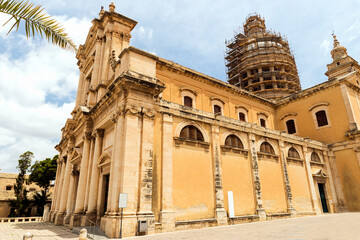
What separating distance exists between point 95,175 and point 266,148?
12.9m

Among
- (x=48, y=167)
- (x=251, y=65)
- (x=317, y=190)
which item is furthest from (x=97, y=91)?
(x=48, y=167)

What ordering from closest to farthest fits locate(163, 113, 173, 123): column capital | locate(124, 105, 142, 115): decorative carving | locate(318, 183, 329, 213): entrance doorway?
locate(124, 105, 142, 115): decorative carving, locate(163, 113, 173, 123): column capital, locate(318, 183, 329, 213): entrance doorway

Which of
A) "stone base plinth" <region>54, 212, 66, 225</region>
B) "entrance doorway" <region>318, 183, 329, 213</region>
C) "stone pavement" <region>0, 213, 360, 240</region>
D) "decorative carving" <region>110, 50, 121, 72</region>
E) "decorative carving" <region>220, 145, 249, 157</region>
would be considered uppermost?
"decorative carving" <region>110, 50, 121, 72</region>

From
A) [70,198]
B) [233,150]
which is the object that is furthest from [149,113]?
[70,198]

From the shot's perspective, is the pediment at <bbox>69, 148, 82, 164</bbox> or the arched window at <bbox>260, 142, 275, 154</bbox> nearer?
the pediment at <bbox>69, 148, 82, 164</bbox>

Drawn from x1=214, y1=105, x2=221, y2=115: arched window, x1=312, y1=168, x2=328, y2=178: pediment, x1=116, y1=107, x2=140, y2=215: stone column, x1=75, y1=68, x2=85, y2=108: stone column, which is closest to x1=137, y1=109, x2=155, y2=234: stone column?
x1=116, y1=107, x2=140, y2=215: stone column

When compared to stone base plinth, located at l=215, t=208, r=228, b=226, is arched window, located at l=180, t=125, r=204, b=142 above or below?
above

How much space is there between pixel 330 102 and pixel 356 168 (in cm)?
671

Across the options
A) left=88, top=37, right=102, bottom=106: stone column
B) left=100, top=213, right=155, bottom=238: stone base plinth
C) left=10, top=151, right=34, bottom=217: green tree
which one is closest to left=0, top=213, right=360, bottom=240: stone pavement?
left=100, top=213, right=155, bottom=238: stone base plinth

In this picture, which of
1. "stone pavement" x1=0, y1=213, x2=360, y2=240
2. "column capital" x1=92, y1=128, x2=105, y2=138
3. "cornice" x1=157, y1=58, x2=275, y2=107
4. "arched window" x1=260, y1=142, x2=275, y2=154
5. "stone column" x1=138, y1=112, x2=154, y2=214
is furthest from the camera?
"arched window" x1=260, y1=142, x2=275, y2=154

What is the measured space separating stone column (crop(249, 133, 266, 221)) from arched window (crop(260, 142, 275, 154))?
1.24m

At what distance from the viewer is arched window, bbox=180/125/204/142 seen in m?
14.6

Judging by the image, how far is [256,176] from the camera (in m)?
16.9

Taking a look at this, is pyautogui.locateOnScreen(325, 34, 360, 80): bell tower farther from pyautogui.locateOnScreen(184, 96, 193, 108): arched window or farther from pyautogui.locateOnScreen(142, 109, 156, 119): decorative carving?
pyautogui.locateOnScreen(142, 109, 156, 119): decorative carving
